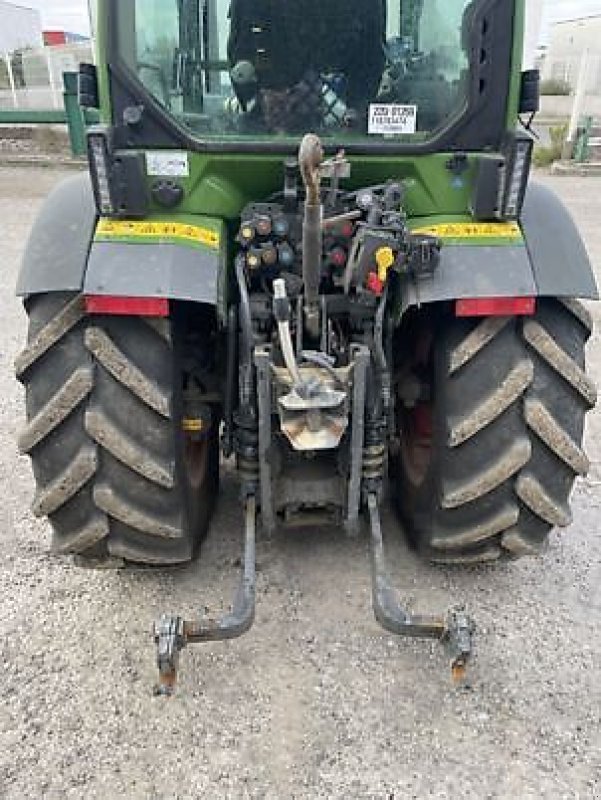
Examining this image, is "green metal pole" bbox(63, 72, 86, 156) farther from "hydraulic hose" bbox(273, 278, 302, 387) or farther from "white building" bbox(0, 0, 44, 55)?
"hydraulic hose" bbox(273, 278, 302, 387)

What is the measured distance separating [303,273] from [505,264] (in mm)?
582

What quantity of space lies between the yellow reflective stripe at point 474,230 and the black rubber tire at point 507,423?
0.24 m

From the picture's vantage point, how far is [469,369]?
93.3 inches

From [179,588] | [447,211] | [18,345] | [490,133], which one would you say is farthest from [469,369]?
[18,345]

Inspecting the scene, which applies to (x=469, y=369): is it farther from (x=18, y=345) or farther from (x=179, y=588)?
(x=18, y=345)

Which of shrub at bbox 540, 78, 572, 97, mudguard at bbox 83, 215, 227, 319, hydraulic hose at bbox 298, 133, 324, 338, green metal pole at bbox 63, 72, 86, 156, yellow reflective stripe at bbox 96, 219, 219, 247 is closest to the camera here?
hydraulic hose at bbox 298, 133, 324, 338

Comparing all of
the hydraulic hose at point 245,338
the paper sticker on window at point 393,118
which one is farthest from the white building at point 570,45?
the hydraulic hose at point 245,338

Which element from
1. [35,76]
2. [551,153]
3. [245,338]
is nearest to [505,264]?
[245,338]

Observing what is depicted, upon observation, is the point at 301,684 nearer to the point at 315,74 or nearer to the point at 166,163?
the point at 166,163

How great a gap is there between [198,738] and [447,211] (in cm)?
171

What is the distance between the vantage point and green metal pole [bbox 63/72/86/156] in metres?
10.2

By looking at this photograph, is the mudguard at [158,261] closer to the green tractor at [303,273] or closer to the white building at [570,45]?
the green tractor at [303,273]

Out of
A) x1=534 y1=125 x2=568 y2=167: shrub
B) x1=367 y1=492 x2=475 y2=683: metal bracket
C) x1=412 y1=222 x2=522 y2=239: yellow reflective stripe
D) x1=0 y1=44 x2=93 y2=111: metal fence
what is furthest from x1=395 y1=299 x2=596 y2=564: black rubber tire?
x1=0 y1=44 x2=93 y2=111: metal fence

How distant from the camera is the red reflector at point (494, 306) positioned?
2234mm
